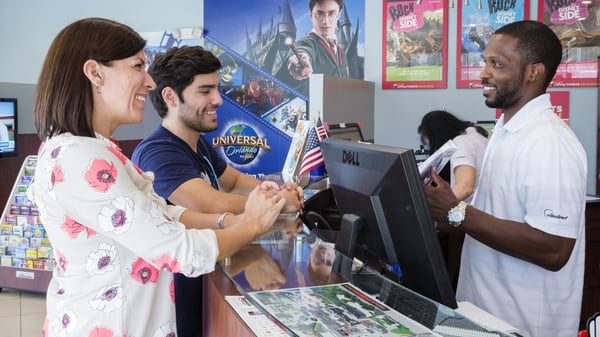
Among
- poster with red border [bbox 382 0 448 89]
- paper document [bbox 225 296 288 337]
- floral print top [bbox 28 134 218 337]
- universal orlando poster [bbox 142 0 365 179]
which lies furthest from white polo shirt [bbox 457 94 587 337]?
universal orlando poster [bbox 142 0 365 179]

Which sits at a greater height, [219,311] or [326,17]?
[326,17]

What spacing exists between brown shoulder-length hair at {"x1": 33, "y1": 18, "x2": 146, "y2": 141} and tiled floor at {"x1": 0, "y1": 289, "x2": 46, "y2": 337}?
A: 3.16 meters

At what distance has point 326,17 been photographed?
18.8 feet

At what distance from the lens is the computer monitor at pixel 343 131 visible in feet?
11.5

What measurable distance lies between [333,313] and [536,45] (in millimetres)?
1207

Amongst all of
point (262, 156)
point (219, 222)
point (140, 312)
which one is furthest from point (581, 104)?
point (140, 312)

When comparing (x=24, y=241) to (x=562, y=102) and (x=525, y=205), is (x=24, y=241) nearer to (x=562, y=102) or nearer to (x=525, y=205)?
(x=525, y=205)

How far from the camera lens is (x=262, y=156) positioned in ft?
→ 20.5

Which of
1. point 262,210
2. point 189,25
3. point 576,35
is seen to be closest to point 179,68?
point 262,210

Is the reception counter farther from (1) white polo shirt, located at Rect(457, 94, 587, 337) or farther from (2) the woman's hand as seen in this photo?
(1) white polo shirt, located at Rect(457, 94, 587, 337)

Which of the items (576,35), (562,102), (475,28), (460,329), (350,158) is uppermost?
(475,28)

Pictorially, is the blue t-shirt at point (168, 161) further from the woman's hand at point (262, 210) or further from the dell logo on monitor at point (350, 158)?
the dell logo on monitor at point (350, 158)

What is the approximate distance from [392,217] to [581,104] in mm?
4314

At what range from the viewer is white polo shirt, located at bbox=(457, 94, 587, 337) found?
69.3 inches
